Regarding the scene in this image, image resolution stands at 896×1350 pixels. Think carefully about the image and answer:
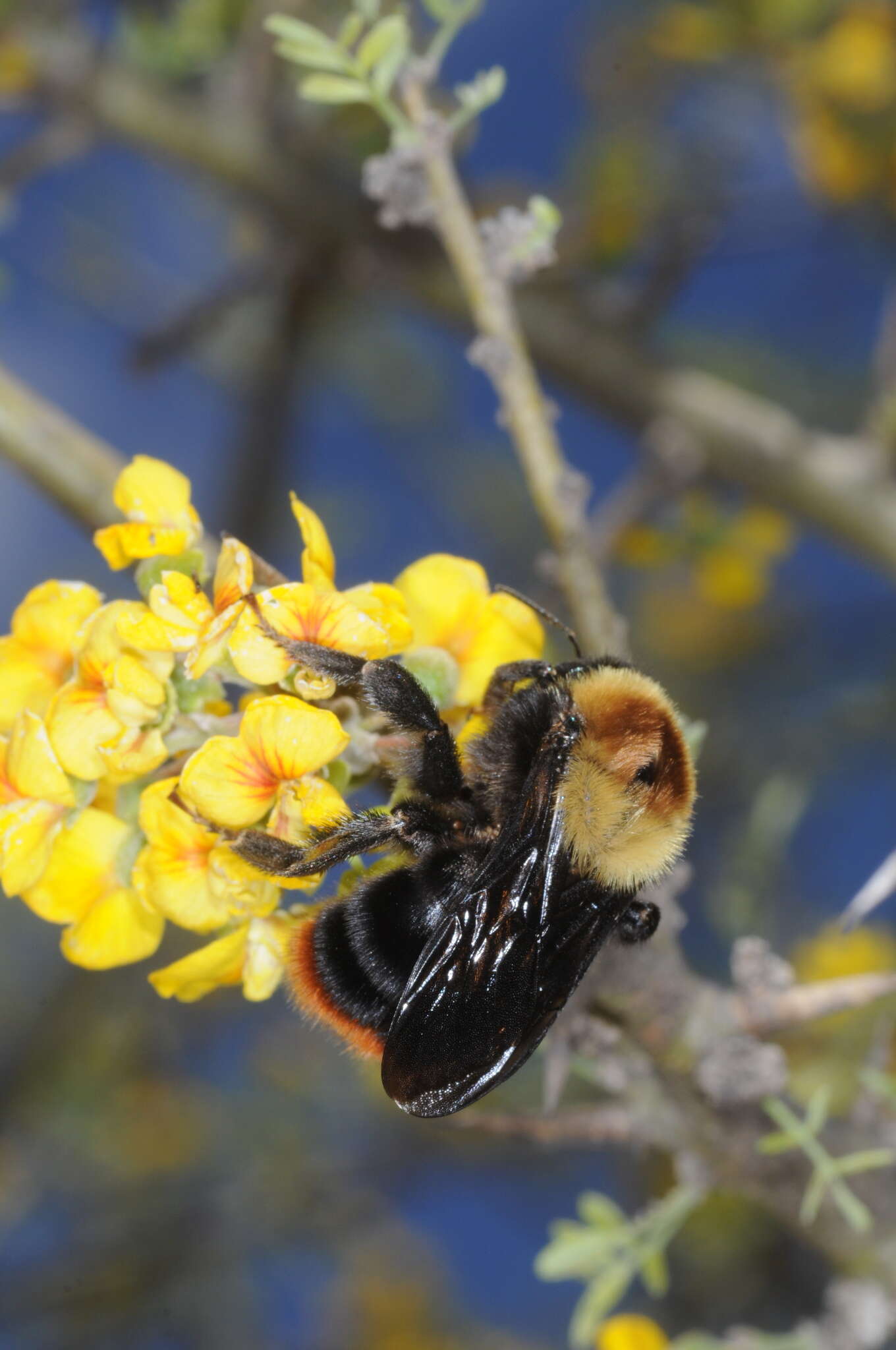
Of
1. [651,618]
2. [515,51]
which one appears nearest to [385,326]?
[515,51]

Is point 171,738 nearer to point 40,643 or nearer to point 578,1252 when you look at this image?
point 40,643

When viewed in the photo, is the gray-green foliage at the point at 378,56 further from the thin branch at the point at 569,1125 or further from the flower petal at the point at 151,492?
the thin branch at the point at 569,1125

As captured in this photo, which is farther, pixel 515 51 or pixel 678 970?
pixel 515 51

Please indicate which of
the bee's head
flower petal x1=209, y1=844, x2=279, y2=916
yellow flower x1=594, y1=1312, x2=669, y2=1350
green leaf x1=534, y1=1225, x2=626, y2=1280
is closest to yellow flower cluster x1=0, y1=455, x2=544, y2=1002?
flower petal x1=209, y1=844, x2=279, y2=916

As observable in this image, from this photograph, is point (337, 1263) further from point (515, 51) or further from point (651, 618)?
point (515, 51)

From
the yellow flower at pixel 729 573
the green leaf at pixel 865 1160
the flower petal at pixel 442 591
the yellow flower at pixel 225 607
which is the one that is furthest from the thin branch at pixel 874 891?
A: the yellow flower at pixel 729 573

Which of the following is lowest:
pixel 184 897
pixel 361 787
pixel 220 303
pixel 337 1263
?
pixel 337 1263

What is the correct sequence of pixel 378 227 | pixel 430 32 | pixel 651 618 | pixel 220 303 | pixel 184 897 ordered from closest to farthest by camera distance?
1. pixel 184 897
2. pixel 220 303
3. pixel 378 227
4. pixel 430 32
5. pixel 651 618

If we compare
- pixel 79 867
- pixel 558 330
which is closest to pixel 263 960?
pixel 79 867
